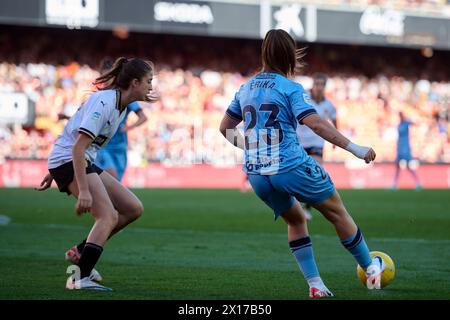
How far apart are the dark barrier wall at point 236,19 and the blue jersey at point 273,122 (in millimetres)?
21070

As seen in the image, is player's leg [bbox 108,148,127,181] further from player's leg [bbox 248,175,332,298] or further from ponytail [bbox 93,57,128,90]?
player's leg [bbox 248,175,332,298]

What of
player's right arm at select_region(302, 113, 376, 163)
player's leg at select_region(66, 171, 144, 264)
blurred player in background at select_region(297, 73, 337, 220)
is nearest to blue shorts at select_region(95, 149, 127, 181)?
blurred player in background at select_region(297, 73, 337, 220)

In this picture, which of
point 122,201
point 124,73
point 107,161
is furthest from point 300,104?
point 107,161

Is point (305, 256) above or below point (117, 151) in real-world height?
below

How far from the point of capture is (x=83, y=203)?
6.70 meters

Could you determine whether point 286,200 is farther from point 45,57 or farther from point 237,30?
point 45,57

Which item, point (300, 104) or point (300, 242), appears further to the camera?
point (300, 242)

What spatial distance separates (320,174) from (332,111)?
9.26 m

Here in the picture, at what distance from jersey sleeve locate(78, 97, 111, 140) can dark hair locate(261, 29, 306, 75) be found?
4.28 feet

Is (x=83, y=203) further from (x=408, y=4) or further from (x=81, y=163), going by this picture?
(x=408, y=4)

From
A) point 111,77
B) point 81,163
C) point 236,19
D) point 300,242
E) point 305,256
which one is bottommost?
point 305,256

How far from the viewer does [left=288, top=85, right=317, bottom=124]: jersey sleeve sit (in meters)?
6.52

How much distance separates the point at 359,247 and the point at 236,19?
23.9m

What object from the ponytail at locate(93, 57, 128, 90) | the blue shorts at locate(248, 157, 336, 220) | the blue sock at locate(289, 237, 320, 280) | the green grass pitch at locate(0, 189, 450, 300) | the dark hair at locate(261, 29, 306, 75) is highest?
the dark hair at locate(261, 29, 306, 75)
